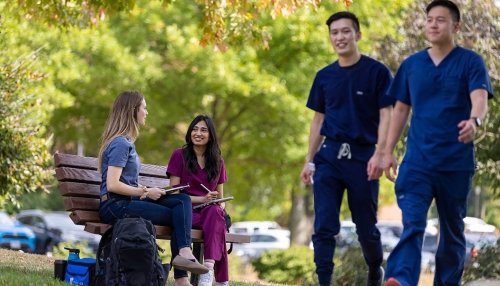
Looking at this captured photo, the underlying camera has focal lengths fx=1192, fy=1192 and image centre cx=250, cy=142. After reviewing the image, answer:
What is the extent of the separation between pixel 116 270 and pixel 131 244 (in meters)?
0.21

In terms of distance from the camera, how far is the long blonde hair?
8.70 meters

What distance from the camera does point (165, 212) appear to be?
8.63 meters

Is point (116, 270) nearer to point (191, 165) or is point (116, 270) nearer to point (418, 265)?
point (191, 165)

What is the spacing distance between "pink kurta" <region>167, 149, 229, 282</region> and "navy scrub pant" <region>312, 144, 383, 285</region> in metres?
0.80

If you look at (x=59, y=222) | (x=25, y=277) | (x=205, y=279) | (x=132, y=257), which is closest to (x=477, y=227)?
(x=59, y=222)

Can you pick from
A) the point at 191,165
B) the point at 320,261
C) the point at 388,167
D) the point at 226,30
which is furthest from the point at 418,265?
the point at 226,30

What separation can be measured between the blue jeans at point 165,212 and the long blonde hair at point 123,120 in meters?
0.35

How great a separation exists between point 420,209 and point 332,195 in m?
1.56

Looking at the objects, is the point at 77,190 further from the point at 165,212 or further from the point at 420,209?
the point at 420,209

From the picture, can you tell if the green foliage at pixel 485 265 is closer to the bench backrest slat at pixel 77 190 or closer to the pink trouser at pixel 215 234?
the pink trouser at pixel 215 234

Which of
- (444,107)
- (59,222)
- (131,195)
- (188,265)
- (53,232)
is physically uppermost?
(59,222)

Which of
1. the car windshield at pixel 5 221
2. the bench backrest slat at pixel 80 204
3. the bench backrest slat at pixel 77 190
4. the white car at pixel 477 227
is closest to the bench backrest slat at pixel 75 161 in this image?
the bench backrest slat at pixel 77 190

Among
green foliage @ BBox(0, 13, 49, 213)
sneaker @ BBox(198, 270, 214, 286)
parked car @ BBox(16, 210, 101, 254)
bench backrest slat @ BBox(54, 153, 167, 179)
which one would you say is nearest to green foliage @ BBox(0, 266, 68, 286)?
bench backrest slat @ BBox(54, 153, 167, 179)

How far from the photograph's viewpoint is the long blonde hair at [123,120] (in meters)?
8.70
